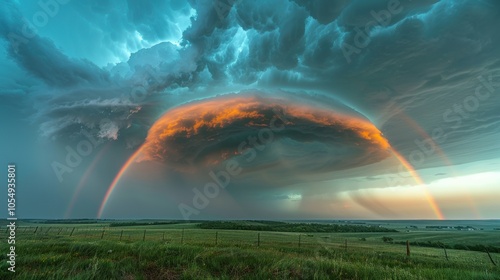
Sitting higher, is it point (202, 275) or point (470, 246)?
point (202, 275)

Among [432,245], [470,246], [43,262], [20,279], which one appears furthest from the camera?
[432,245]

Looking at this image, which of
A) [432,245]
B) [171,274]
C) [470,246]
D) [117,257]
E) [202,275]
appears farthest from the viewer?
[432,245]

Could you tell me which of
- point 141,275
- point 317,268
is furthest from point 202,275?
point 317,268

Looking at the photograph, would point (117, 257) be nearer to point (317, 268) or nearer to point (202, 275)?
point (202, 275)

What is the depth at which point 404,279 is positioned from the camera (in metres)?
10.4

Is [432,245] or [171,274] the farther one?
[432,245]

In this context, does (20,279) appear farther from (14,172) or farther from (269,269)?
(269,269)

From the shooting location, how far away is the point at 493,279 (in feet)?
36.5

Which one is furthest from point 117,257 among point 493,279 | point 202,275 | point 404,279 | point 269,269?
point 493,279

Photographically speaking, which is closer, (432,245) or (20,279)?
(20,279)

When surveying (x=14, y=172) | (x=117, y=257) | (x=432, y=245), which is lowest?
(x=432, y=245)

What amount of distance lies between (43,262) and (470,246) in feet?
261

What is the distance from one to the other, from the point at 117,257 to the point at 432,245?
77135 mm

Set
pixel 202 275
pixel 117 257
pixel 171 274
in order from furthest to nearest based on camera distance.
Result: pixel 117 257, pixel 171 274, pixel 202 275
